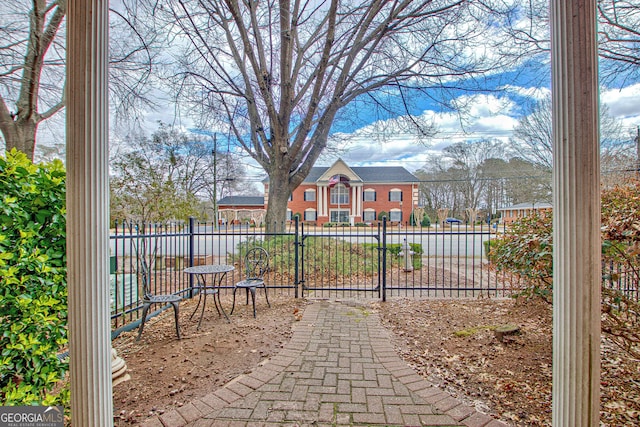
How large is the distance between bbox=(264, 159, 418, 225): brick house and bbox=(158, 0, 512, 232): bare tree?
1948 centimetres

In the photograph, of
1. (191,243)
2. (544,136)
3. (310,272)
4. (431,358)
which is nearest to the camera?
(431,358)

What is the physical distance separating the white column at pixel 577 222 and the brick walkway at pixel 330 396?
0.90m

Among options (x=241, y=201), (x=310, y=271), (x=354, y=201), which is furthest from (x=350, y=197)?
(x=310, y=271)

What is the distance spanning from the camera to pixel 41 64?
12.2 feet

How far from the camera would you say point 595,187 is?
1.31 metres

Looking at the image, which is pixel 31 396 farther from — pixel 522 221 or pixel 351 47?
pixel 351 47

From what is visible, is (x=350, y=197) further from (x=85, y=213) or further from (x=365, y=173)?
(x=85, y=213)

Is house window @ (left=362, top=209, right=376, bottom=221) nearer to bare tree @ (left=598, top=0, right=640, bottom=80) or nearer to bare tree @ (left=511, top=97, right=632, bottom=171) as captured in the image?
bare tree @ (left=511, top=97, right=632, bottom=171)

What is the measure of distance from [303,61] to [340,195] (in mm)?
21051

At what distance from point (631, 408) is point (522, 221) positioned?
79.2 inches

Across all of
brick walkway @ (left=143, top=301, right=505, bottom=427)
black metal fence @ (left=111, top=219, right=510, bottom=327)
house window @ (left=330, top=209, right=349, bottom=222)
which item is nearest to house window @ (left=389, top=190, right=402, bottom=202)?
house window @ (left=330, top=209, right=349, bottom=222)

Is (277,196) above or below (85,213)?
above

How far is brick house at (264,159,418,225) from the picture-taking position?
28500 mm

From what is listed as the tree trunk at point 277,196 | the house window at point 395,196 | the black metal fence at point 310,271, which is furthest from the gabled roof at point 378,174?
the black metal fence at point 310,271
